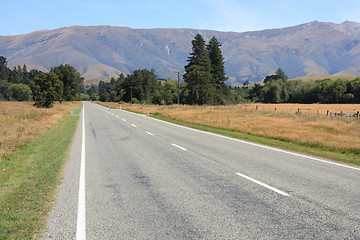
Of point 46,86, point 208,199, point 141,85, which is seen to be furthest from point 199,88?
point 208,199

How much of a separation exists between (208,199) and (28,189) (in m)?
4.19

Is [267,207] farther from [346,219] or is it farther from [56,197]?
[56,197]

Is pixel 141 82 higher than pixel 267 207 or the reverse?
higher

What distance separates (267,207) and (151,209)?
2.18 metres

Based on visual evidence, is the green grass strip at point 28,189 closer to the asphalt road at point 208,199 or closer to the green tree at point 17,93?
the asphalt road at point 208,199

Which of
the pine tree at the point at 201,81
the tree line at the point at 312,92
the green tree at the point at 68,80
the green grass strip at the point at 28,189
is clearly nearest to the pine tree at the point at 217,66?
the pine tree at the point at 201,81

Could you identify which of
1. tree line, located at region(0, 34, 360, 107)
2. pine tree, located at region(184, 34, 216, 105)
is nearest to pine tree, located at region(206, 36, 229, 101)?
tree line, located at region(0, 34, 360, 107)

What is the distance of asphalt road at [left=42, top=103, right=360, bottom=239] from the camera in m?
4.07

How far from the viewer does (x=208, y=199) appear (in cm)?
536

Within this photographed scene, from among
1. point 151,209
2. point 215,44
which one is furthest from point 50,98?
point 151,209

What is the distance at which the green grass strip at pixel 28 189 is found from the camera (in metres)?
4.21

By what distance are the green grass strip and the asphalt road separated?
26 cm

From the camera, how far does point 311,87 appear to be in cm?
10894

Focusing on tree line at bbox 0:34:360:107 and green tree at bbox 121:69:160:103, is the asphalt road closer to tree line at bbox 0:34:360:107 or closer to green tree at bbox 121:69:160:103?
tree line at bbox 0:34:360:107
